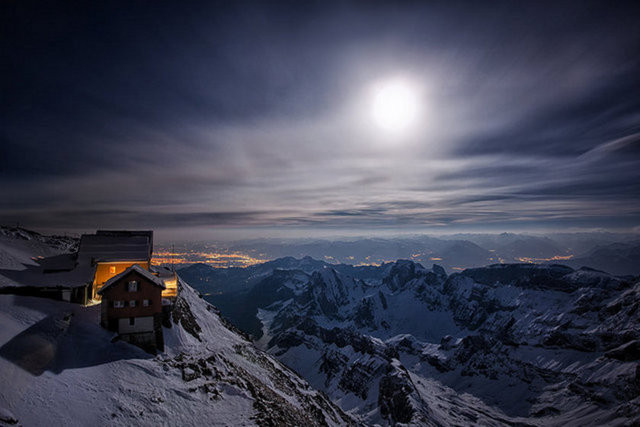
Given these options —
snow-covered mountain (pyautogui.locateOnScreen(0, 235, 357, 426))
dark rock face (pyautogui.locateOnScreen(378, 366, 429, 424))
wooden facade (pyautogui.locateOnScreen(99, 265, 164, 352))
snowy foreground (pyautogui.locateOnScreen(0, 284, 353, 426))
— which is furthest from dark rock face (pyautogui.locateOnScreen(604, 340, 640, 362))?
wooden facade (pyautogui.locateOnScreen(99, 265, 164, 352))

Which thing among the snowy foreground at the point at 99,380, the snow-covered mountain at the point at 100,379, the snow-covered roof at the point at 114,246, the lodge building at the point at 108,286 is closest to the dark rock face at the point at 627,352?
the snow-covered mountain at the point at 100,379

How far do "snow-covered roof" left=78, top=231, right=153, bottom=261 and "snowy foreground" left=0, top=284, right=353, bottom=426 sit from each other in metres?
11.2

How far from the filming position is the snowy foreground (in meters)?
17.5

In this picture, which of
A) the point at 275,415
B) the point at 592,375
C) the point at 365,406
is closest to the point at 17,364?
the point at 275,415

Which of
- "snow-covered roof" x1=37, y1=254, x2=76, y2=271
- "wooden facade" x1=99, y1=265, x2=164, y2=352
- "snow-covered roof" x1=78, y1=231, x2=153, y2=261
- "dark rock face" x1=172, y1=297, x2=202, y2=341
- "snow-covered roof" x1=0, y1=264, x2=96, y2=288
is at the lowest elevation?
"dark rock face" x1=172, y1=297, x2=202, y2=341

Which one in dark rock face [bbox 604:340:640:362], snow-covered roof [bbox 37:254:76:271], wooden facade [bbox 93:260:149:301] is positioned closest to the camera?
snow-covered roof [bbox 37:254:76:271]

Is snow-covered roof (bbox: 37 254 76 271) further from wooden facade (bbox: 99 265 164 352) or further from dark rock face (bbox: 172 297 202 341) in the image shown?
dark rock face (bbox: 172 297 202 341)

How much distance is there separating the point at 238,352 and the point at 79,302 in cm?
2843

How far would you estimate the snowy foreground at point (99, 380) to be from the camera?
1753cm

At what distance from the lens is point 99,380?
2108cm

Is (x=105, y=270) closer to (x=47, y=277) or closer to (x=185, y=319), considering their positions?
(x=47, y=277)

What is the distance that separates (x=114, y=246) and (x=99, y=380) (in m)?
26.1

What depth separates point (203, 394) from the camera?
85.3 ft

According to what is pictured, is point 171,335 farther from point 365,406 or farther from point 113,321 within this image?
point 365,406
